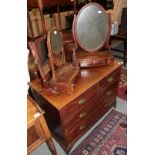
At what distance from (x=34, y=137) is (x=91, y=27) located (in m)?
1.11

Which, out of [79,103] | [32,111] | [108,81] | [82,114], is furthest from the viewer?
[108,81]

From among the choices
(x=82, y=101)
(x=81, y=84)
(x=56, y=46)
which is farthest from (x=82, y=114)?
(x=56, y=46)

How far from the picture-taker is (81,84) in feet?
4.44

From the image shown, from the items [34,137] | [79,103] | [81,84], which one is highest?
[81,84]

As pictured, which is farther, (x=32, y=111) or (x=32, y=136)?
(x=32, y=136)

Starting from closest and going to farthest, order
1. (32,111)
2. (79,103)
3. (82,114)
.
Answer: (32,111) → (79,103) → (82,114)

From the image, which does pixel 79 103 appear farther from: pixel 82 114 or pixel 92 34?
pixel 92 34

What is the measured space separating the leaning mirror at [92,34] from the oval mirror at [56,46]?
0.17 meters

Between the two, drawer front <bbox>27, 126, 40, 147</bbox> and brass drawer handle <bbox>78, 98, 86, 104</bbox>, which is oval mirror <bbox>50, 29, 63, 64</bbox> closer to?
brass drawer handle <bbox>78, 98, 86, 104</bbox>
